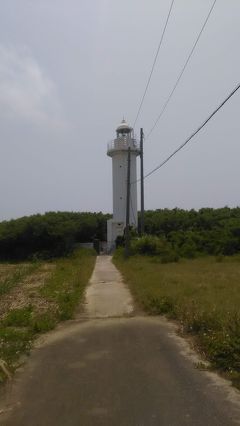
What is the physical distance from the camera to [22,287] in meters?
21.1

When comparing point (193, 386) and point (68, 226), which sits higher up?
point (68, 226)

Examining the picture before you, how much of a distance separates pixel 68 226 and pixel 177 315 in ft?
103

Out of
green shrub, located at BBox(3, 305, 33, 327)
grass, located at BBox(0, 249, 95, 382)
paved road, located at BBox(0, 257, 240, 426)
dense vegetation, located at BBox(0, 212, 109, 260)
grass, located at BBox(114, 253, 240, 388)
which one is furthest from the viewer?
dense vegetation, located at BBox(0, 212, 109, 260)

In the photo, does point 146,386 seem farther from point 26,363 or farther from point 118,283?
point 118,283

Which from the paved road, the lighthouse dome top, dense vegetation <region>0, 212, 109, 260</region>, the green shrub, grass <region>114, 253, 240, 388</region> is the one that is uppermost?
the lighthouse dome top

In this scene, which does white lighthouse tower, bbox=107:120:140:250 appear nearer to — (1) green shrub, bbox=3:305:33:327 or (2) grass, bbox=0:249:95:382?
(2) grass, bbox=0:249:95:382

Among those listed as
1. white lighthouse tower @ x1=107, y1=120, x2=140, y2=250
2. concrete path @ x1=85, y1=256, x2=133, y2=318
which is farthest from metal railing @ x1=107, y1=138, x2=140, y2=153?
concrete path @ x1=85, y1=256, x2=133, y2=318

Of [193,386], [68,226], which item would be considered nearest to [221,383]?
[193,386]

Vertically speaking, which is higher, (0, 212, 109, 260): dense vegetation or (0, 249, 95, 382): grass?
(0, 212, 109, 260): dense vegetation

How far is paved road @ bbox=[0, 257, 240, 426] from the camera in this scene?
609cm

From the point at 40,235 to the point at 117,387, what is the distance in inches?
1461

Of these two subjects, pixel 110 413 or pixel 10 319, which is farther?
pixel 10 319

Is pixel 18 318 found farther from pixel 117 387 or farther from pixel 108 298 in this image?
pixel 117 387

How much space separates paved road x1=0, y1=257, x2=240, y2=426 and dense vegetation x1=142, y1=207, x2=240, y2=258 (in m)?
25.0
